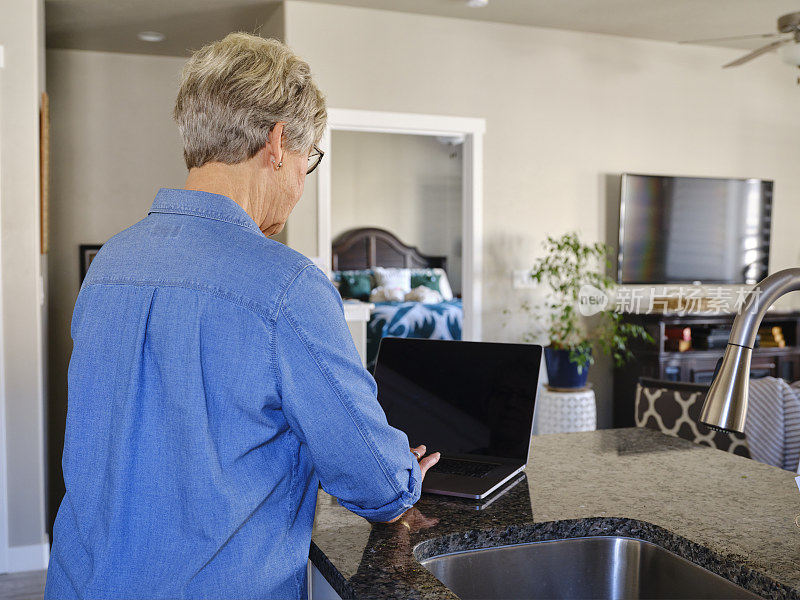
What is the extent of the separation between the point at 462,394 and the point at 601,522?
0.35 metres

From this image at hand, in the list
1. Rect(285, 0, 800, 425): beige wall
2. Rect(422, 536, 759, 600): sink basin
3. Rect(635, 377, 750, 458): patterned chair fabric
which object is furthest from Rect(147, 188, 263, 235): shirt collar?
Rect(285, 0, 800, 425): beige wall

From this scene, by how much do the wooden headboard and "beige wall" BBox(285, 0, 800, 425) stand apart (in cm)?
337

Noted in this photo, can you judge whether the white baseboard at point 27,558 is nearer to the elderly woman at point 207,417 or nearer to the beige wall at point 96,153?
the beige wall at point 96,153

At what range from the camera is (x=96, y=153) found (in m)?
5.18

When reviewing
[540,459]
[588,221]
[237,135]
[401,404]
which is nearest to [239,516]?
[237,135]

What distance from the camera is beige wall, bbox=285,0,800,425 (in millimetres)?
4520

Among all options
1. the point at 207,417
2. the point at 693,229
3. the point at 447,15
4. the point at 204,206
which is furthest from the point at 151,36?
the point at 207,417

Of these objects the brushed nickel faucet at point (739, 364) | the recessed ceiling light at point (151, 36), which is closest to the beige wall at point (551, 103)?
the recessed ceiling light at point (151, 36)

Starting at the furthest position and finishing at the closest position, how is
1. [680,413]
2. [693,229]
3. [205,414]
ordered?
[693,229], [680,413], [205,414]

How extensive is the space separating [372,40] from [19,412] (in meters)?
2.81

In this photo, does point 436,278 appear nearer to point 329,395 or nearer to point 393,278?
point 393,278

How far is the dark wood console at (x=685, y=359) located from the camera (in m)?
4.71

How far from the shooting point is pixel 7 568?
3.50m

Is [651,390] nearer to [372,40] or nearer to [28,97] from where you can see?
[372,40]
